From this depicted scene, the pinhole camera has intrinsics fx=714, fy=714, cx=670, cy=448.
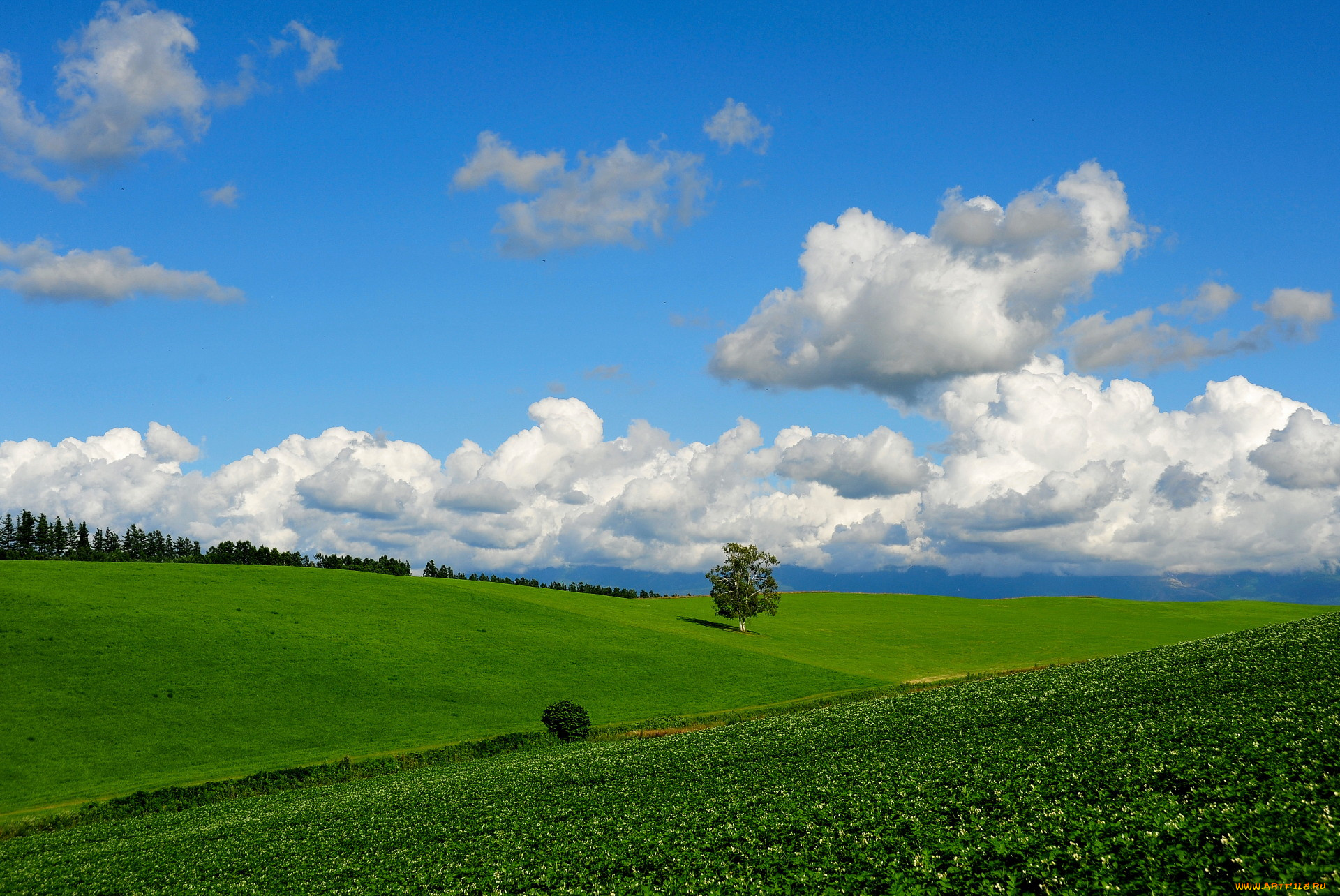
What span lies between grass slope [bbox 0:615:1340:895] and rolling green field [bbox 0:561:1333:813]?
19.9 metres

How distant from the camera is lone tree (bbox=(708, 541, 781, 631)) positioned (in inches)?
4914

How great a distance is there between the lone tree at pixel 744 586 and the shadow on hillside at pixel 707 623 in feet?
6.56

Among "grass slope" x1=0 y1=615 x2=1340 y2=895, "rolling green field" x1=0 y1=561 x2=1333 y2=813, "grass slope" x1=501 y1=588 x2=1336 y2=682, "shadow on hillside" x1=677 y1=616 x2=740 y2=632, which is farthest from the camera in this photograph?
"shadow on hillside" x1=677 y1=616 x2=740 y2=632

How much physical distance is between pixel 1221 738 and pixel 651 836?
20.0 m

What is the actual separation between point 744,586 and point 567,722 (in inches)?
2814

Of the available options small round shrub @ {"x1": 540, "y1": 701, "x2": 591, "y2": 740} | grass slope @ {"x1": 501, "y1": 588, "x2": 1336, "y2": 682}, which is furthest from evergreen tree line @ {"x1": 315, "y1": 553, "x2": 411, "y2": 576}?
small round shrub @ {"x1": 540, "y1": 701, "x2": 591, "y2": 740}

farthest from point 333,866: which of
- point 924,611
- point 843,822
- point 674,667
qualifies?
point 924,611

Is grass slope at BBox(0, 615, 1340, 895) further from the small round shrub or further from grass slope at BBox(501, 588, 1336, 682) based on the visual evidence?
grass slope at BBox(501, 588, 1336, 682)

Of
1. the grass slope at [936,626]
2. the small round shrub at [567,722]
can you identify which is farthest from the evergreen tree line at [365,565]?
the small round shrub at [567,722]

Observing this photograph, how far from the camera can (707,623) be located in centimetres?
13312

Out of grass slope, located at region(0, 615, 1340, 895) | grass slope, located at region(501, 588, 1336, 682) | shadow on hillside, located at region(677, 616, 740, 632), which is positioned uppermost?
grass slope, located at region(0, 615, 1340, 895)

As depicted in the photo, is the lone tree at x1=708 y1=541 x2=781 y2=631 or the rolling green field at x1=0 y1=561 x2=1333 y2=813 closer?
the rolling green field at x1=0 y1=561 x2=1333 y2=813

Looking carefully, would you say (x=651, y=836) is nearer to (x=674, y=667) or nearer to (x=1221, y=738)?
(x=1221, y=738)

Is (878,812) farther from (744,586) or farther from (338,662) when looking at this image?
(744,586)
